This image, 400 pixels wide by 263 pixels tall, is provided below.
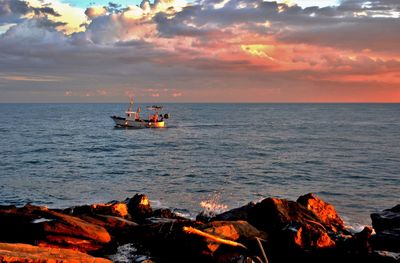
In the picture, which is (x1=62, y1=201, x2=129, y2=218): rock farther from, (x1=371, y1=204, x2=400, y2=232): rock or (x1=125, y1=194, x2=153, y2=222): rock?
(x1=371, y1=204, x2=400, y2=232): rock

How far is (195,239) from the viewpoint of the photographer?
45.8 ft

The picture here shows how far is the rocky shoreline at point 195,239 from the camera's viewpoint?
41.7ft

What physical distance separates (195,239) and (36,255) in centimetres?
502

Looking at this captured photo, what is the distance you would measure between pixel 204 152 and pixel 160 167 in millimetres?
15716

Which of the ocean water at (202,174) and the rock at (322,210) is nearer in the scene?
the rock at (322,210)

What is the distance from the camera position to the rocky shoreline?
Answer: 12695mm

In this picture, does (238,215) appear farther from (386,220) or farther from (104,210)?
(386,220)

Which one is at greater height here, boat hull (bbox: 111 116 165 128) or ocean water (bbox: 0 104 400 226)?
boat hull (bbox: 111 116 165 128)

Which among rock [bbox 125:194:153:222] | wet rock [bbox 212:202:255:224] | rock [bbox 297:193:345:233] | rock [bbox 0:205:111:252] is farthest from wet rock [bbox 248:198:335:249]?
rock [bbox 0:205:111:252]

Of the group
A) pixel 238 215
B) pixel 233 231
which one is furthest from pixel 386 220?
pixel 233 231

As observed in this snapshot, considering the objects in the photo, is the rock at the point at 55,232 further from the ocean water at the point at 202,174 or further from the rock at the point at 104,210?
the ocean water at the point at 202,174

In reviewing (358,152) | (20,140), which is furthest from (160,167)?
(20,140)

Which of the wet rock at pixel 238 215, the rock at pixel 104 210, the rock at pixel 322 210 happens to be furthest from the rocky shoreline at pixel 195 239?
the rock at pixel 322 210

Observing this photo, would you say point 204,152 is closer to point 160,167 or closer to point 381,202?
point 160,167
